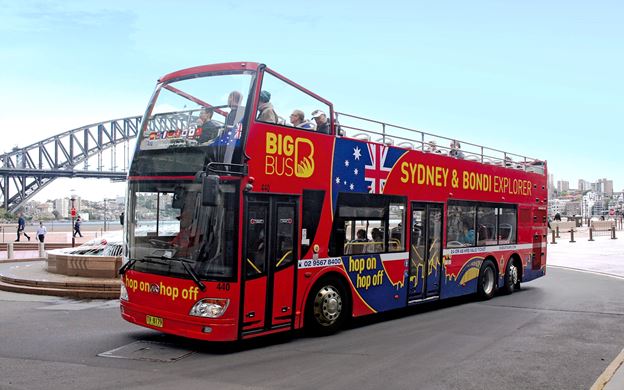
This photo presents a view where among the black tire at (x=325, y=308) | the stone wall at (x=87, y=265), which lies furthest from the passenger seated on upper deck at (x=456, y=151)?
the stone wall at (x=87, y=265)

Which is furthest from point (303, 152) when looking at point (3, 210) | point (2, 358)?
point (3, 210)

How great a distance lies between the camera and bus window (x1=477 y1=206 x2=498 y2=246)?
499 inches

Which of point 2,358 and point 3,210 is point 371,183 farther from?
point 3,210

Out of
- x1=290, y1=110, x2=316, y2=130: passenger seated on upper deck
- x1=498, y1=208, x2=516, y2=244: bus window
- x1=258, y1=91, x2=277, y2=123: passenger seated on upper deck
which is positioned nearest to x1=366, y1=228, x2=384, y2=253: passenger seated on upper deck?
x1=290, y1=110, x2=316, y2=130: passenger seated on upper deck

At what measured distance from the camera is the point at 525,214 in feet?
48.5

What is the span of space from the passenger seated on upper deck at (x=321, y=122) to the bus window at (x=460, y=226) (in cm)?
404

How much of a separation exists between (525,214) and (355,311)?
758cm

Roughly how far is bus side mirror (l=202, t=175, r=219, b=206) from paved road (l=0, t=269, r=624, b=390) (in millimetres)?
2004

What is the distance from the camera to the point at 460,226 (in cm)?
1194

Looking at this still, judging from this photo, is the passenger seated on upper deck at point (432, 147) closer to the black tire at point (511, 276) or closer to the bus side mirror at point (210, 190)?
the black tire at point (511, 276)

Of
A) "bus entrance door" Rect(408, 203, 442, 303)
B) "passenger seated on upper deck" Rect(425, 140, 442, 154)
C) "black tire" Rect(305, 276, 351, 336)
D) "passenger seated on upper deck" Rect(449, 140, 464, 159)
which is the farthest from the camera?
"passenger seated on upper deck" Rect(449, 140, 464, 159)

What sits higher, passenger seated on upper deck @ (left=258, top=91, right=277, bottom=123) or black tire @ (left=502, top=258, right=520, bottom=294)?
passenger seated on upper deck @ (left=258, top=91, right=277, bottom=123)

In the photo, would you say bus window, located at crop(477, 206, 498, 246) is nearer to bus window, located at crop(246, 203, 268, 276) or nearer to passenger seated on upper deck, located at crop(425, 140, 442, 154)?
passenger seated on upper deck, located at crop(425, 140, 442, 154)

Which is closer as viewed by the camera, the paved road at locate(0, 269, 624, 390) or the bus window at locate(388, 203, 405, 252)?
the paved road at locate(0, 269, 624, 390)
